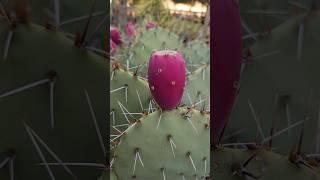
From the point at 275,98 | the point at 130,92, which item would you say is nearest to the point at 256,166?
the point at 275,98

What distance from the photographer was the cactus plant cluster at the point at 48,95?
84cm

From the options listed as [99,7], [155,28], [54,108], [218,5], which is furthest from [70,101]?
[155,28]

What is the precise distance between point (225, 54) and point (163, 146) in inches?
18.0

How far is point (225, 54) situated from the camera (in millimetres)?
807

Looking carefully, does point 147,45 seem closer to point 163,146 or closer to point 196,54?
point 196,54

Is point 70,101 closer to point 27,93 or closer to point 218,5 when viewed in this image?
point 27,93

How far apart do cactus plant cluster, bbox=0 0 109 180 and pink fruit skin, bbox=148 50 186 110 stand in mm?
243

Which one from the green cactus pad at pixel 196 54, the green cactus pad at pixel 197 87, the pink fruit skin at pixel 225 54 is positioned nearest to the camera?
the pink fruit skin at pixel 225 54

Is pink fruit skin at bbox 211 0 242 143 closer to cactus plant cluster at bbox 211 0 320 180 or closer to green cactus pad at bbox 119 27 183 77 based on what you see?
cactus plant cluster at bbox 211 0 320 180

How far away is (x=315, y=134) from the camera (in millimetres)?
832

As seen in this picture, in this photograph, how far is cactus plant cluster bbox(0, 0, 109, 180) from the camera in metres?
0.84

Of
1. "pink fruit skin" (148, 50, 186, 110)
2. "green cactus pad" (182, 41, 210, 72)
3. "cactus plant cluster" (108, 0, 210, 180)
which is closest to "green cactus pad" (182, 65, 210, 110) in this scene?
"cactus plant cluster" (108, 0, 210, 180)

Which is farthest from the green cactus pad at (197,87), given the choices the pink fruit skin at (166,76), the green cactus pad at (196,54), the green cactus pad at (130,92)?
the green cactus pad at (196,54)

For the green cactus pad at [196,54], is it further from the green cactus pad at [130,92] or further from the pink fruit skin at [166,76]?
the pink fruit skin at [166,76]
